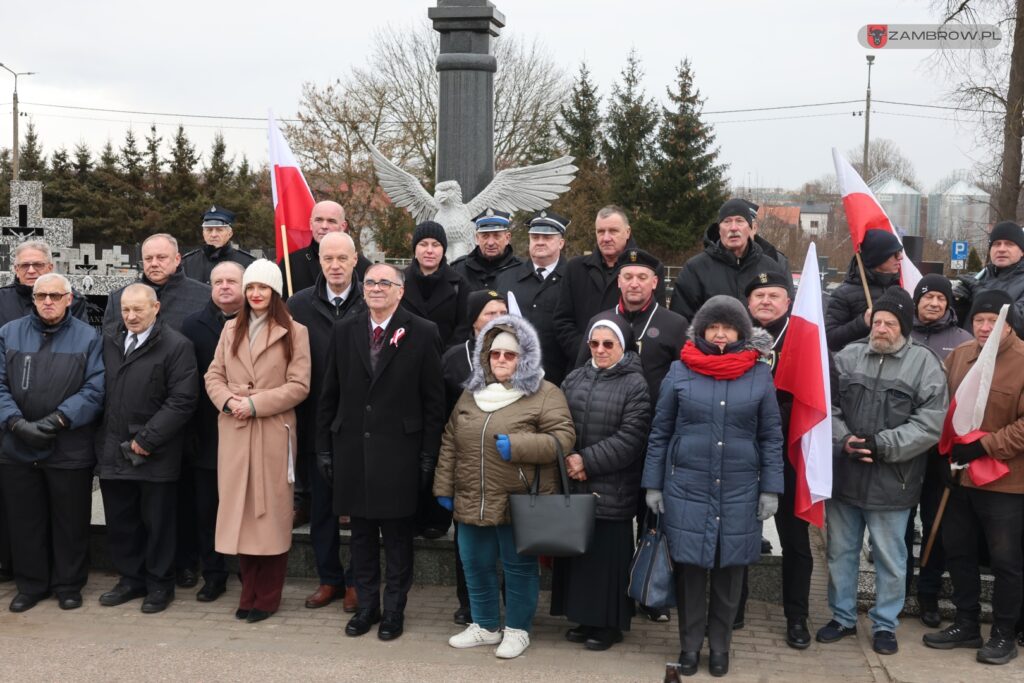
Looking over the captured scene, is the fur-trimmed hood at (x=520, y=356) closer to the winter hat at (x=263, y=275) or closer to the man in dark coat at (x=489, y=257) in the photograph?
the winter hat at (x=263, y=275)

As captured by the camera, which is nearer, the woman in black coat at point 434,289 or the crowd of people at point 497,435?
the crowd of people at point 497,435

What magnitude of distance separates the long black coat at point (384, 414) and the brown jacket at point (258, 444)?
0.29m

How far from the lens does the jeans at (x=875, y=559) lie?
5.04 meters

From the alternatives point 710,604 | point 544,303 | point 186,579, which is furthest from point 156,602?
point 710,604

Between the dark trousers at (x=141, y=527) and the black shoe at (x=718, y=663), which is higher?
the dark trousers at (x=141, y=527)

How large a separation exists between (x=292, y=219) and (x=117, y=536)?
8.08ft

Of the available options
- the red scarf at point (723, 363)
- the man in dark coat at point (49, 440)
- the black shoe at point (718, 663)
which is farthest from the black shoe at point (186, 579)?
the red scarf at point (723, 363)

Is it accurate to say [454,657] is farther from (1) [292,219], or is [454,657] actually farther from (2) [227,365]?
(1) [292,219]

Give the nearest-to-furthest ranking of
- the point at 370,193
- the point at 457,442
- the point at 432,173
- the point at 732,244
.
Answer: the point at 457,442 → the point at 732,244 → the point at 432,173 → the point at 370,193

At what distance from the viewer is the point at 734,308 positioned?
15.2ft

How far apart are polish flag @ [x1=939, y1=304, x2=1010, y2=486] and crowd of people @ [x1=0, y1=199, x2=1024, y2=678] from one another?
0.04 m

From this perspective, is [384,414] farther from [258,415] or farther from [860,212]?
[860,212]

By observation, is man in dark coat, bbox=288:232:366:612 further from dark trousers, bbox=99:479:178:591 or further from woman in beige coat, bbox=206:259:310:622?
dark trousers, bbox=99:479:178:591

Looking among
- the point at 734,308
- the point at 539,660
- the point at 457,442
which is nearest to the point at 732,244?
the point at 734,308
